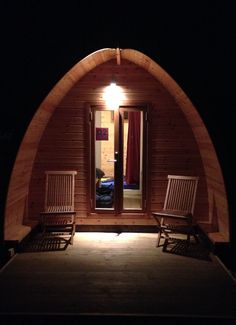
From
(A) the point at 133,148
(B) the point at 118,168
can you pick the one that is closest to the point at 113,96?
(B) the point at 118,168

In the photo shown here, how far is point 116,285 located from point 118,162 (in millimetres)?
2568

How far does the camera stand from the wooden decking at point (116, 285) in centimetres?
300

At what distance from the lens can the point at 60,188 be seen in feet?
17.8

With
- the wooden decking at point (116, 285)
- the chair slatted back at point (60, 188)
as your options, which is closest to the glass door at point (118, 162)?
the chair slatted back at point (60, 188)

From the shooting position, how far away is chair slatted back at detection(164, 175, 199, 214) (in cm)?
521

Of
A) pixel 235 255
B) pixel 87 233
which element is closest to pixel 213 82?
pixel 235 255

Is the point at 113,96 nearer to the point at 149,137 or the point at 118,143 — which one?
the point at 118,143

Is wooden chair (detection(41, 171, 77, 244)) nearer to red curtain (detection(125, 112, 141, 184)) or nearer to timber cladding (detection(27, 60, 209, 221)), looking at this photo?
timber cladding (detection(27, 60, 209, 221))

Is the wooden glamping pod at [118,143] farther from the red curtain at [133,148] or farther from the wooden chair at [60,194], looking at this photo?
the red curtain at [133,148]

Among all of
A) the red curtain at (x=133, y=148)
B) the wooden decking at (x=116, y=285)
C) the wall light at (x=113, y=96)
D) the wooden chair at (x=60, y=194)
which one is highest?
the wall light at (x=113, y=96)

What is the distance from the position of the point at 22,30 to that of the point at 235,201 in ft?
13.5

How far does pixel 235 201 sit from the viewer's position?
410 centimetres

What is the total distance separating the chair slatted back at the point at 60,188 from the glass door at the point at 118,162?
475mm

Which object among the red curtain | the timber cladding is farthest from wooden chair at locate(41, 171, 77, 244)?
the red curtain
